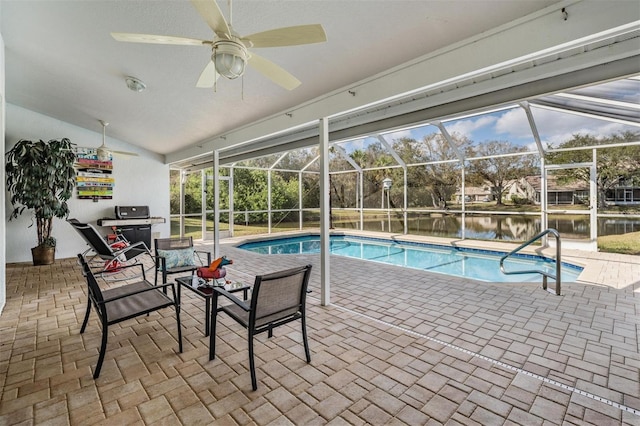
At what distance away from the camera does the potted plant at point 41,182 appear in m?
6.05

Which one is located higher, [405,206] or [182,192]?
[182,192]

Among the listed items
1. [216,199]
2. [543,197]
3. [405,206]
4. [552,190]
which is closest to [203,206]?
[216,199]

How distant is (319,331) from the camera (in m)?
3.23

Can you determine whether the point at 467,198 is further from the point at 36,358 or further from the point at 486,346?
the point at 36,358

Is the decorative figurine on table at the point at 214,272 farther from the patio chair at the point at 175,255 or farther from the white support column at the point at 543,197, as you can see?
the white support column at the point at 543,197

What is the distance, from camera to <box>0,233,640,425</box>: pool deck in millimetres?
2021

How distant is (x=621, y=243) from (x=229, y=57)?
29.1 ft

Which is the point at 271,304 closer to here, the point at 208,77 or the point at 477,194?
the point at 208,77

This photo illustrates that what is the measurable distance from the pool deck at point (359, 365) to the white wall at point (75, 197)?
368cm

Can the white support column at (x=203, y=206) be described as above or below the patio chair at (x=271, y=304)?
above

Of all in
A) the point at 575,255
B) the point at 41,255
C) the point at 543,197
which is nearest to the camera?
the point at 41,255

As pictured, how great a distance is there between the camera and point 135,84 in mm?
4359

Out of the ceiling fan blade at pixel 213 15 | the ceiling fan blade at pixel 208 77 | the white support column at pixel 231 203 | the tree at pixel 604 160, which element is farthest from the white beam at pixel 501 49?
the white support column at pixel 231 203

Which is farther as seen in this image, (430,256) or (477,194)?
(477,194)
